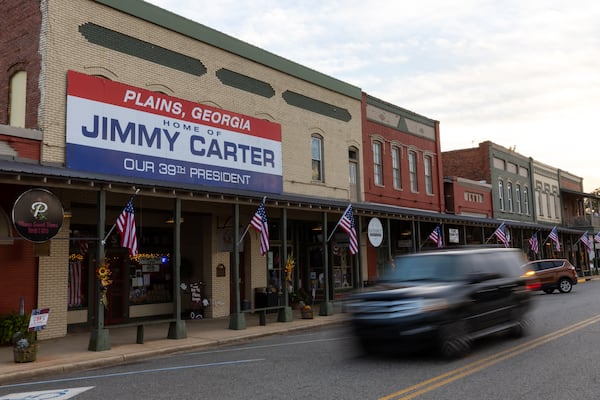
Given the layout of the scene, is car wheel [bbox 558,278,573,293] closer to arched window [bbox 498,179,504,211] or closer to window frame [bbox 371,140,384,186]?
window frame [bbox 371,140,384,186]

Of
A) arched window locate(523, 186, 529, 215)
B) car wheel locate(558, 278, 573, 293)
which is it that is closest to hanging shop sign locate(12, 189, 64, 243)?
car wheel locate(558, 278, 573, 293)

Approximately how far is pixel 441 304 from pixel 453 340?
666 mm

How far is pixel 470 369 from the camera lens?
7.96 m

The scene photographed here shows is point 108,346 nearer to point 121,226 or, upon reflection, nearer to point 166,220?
point 121,226

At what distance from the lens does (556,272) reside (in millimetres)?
24859

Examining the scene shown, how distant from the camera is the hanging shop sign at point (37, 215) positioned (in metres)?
11.4

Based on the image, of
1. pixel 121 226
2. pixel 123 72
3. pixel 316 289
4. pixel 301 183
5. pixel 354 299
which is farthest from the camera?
pixel 316 289

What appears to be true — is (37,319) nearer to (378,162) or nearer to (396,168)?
(378,162)

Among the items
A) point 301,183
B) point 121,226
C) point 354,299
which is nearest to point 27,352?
point 121,226

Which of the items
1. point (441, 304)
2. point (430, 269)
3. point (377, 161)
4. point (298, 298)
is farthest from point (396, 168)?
point (441, 304)

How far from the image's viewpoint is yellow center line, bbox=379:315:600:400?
22.1ft

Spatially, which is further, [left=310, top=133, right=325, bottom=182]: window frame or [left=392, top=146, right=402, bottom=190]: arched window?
[left=392, top=146, right=402, bottom=190]: arched window

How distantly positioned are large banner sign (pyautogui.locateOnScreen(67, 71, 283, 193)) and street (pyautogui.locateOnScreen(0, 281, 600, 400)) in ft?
21.8

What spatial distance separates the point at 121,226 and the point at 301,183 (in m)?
9.99
